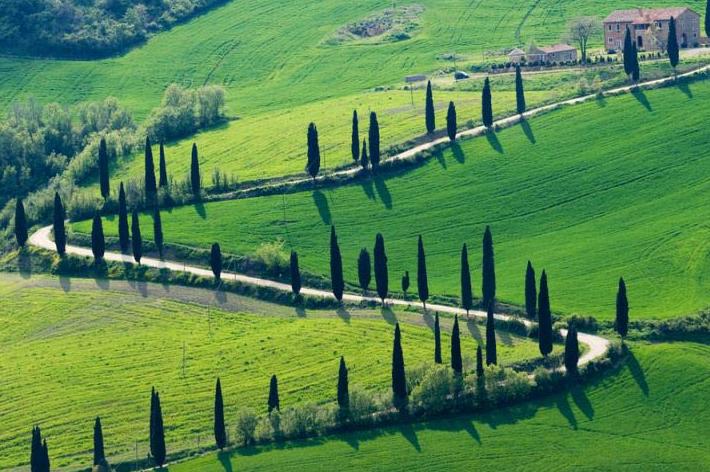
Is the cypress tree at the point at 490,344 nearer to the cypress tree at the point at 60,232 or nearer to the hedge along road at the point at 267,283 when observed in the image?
the hedge along road at the point at 267,283

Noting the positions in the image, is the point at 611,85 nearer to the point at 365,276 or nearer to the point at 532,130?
the point at 532,130

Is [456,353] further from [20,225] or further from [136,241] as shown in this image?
[20,225]

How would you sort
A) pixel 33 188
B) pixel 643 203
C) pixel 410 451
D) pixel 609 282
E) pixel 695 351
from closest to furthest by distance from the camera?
pixel 410 451 → pixel 695 351 → pixel 609 282 → pixel 643 203 → pixel 33 188

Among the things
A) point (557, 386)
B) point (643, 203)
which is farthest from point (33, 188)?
point (557, 386)

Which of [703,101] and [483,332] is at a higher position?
[703,101]

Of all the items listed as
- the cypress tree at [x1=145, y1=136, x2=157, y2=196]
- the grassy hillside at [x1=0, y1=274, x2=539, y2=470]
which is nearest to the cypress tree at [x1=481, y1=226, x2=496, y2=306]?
the grassy hillside at [x1=0, y1=274, x2=539, y2=470]

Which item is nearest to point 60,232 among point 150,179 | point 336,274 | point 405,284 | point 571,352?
point 150,179

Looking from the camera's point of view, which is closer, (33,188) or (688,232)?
(688,232)
